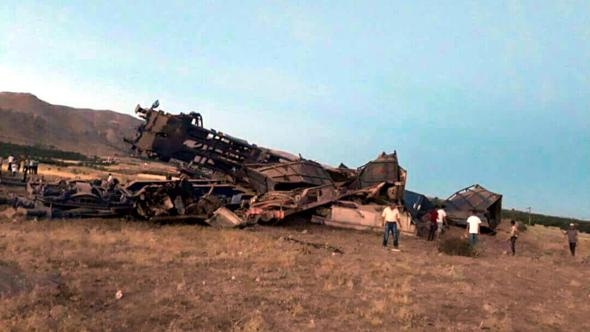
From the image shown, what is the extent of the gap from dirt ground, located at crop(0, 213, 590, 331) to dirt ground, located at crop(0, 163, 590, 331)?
0.03m

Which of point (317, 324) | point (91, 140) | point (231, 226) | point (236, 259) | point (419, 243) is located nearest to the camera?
point (317, 324)

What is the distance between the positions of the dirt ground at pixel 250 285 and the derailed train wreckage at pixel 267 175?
4603mm

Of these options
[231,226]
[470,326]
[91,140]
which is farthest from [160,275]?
[91,140]

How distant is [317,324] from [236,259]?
16.5ft

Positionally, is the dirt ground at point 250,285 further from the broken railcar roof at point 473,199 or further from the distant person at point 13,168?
the distant person at point 13,168

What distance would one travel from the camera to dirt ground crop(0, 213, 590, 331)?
25.2 feet

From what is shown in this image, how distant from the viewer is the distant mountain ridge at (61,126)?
4311 inches

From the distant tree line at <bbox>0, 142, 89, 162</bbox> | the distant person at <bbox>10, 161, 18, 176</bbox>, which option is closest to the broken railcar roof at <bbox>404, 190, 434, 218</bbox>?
the distant person at <bbox>10, 161, 18, 176</bbox>

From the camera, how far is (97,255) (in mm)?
11820

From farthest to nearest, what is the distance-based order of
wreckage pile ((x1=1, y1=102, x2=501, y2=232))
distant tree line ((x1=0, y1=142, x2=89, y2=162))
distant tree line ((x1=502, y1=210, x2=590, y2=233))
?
distant tree line ((x1=0, y1=142, x2=89, y2=162)) < distant tree line ((x1=502, y1=210, x2=590, y2=233)) < wreckage pile ((x1=1, y1=102, x2=501, y2=232))

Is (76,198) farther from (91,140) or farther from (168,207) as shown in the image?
(91,140)

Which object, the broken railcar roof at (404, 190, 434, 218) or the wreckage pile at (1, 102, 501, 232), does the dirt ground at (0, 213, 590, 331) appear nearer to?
the wreckage pile at (1, 102, 501, 232)

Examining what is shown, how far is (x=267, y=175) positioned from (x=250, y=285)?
1358 centimetres

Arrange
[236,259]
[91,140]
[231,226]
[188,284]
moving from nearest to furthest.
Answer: [188,284] < [236,259] < [231,226] < [91,140]
